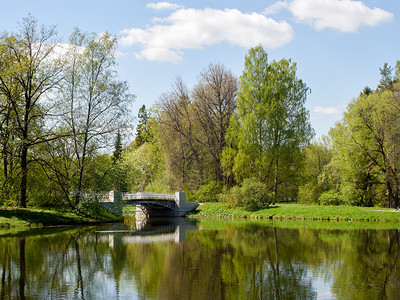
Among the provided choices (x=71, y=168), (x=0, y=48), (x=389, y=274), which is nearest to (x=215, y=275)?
(x=389, y=274)

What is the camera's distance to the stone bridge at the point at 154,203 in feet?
134

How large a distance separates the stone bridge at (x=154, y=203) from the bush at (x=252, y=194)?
8.57m

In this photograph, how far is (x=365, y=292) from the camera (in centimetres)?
1114

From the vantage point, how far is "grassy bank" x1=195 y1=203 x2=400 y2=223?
3675 cm

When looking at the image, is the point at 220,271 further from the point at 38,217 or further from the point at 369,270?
the point at 38,217

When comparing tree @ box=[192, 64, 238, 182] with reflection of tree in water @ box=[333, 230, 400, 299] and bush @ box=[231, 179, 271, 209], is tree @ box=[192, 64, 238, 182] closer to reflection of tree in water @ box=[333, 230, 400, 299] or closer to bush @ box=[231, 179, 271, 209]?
bush @ box=[231, 179, 271, 209]

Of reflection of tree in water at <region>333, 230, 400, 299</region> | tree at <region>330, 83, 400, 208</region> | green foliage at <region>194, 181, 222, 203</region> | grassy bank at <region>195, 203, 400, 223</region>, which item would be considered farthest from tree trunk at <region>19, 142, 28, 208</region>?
tree at <region>330, 83, 400, 208</region>

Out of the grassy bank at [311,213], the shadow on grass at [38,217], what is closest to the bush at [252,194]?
the grassy bank at [311,213]

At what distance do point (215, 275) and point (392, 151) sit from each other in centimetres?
3409

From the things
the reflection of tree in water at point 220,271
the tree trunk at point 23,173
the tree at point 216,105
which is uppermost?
the tree at point 216,105

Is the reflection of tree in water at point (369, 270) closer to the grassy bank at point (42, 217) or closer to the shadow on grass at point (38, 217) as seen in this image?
the grassy bank at point (42, 217)

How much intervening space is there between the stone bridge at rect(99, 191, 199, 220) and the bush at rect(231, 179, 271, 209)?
28.1ft

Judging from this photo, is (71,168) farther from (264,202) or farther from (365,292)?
(365,292)

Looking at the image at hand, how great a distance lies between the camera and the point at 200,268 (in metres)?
14.6
